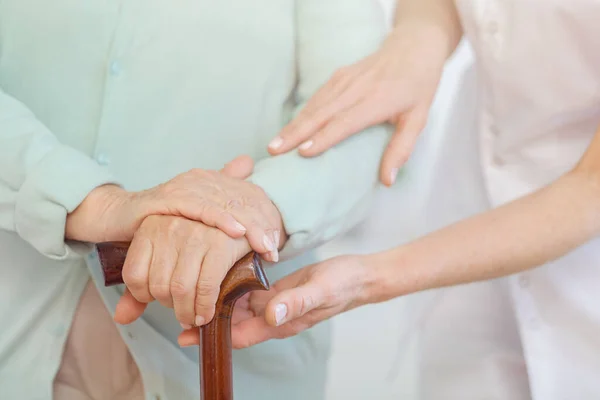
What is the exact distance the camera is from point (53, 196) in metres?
0.62

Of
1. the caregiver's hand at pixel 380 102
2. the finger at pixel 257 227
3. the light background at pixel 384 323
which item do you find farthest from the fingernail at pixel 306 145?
the light background at pixel 384 323

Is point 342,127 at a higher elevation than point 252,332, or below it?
higher

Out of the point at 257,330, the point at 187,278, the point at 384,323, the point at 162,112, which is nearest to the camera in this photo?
the point at 187,278

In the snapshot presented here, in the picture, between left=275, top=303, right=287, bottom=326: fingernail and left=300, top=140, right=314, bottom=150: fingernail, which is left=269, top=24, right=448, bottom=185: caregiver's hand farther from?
left=275, top=303, right=287, bottom=326: fingernail

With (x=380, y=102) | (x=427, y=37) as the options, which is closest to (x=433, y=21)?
(x=427, y=37)

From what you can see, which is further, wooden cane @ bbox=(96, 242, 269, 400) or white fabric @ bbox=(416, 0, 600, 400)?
white fabric @ bbox=(416, 0, 600, 400)

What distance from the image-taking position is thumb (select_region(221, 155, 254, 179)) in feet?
2.32

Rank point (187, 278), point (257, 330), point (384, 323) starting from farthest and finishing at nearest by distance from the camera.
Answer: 1. point (384, 323)
2. point (257, 330)
3. point (187, 278)

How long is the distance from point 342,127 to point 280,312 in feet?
0.81

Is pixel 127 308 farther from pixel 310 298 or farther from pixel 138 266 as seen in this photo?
pixel 310 298

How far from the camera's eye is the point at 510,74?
0.81 meters

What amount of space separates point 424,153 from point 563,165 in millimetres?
293

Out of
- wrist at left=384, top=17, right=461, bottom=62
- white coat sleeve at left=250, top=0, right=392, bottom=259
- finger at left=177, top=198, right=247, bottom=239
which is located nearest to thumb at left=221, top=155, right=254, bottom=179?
white coat sleeve at left=250, top=0, right=392, bottom=259

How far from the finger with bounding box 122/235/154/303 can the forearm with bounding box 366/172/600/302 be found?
0.26m
